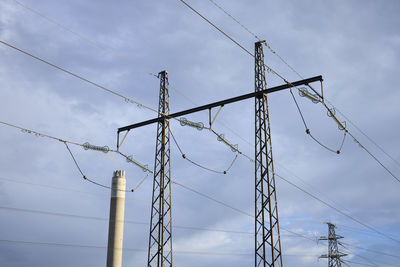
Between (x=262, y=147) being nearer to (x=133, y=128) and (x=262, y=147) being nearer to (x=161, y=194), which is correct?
(x=161, y=194)

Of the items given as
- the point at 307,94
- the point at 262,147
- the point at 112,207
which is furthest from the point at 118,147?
the point at 112,207

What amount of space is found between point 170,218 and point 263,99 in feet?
33.5

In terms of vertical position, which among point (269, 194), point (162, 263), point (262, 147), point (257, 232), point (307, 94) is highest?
point (307, 94)

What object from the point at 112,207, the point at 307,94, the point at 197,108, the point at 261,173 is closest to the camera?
the point at 307,94

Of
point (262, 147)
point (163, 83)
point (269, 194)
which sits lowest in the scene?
point (269, 194)

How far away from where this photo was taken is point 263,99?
2603 centimetres

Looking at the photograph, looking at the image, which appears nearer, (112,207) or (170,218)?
(170,218)

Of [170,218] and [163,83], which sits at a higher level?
[163,83]

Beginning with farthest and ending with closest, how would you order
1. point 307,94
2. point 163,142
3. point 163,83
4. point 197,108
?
point 163,83, point 163,142, point 197,108, point 307,94

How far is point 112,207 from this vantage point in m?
60.6

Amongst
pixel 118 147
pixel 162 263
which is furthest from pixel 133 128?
pixel 162 263

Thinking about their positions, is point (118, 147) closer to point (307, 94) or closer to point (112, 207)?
point (307, 94)

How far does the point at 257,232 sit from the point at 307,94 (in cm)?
829

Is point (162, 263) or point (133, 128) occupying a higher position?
point (133, 128)
